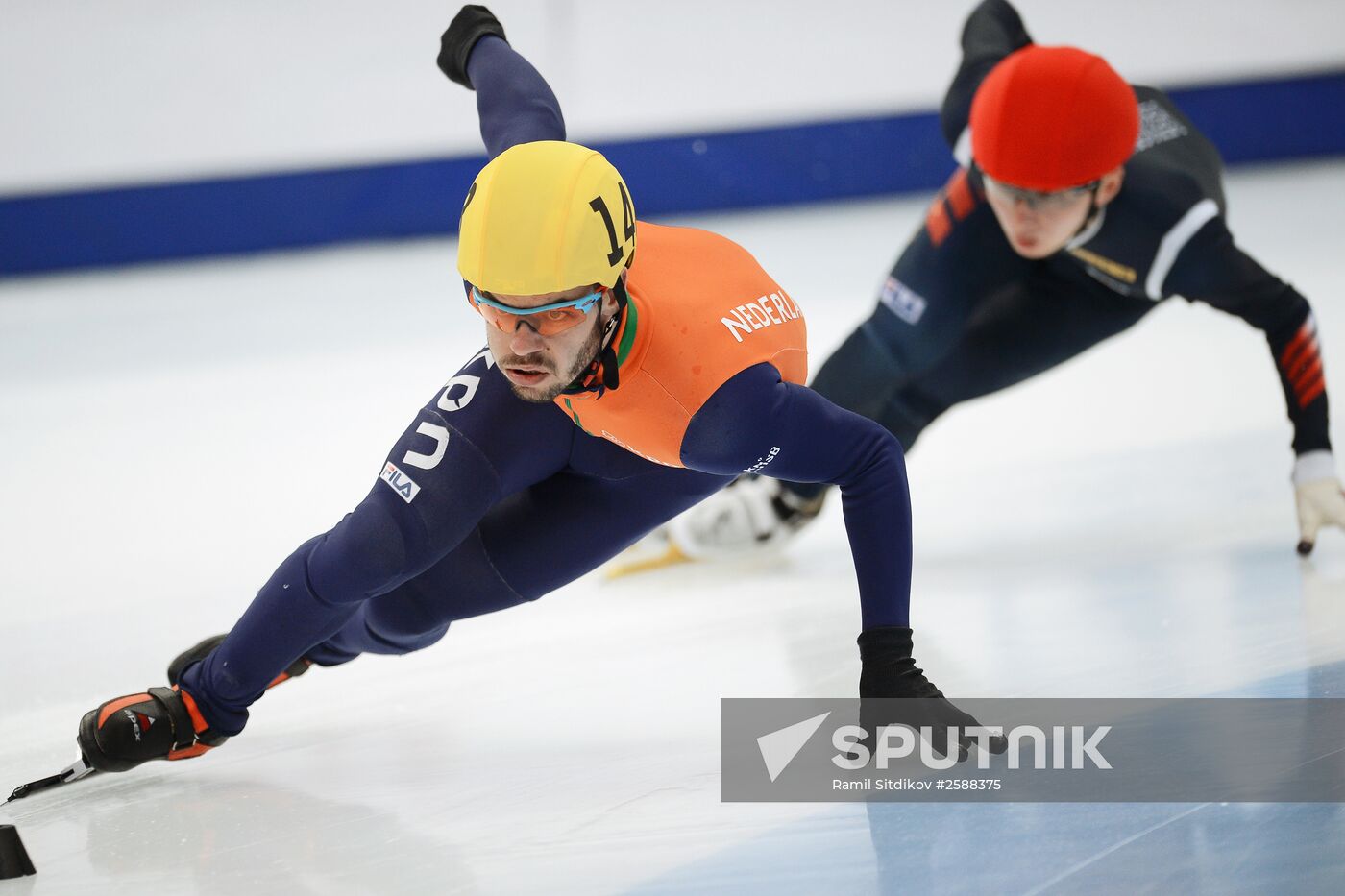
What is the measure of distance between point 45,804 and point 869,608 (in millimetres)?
1515

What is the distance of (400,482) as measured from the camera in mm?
2479

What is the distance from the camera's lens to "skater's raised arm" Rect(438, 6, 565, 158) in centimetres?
261

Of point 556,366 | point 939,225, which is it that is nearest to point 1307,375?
point 939,225

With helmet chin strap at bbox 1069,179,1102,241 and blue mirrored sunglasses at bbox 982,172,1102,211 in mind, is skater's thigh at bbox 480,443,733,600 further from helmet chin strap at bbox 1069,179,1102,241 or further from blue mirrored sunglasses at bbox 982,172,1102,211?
helmet chin strap at bbox 1069,179,1102,241

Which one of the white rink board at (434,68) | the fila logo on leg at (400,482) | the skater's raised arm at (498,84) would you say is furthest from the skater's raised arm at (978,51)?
the white rink board at (434,68)

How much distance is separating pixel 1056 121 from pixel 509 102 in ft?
4.30

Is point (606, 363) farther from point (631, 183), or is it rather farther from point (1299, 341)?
point (631, 183)

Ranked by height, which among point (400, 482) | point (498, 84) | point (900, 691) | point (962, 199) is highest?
point (498, 84)

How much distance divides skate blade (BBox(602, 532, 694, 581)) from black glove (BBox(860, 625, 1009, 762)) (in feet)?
4.85

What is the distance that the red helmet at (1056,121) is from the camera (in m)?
3.28

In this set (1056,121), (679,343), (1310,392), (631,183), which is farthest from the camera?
(631,183)

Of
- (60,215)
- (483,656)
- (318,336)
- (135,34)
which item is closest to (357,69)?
(135,34)

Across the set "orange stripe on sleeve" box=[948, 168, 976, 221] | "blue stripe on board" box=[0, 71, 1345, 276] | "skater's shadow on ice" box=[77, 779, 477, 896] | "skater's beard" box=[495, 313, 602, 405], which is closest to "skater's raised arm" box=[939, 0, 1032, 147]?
"orange stripe on sleeve" box=[948, 168, 976, 221]

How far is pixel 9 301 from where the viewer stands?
25.7ft
